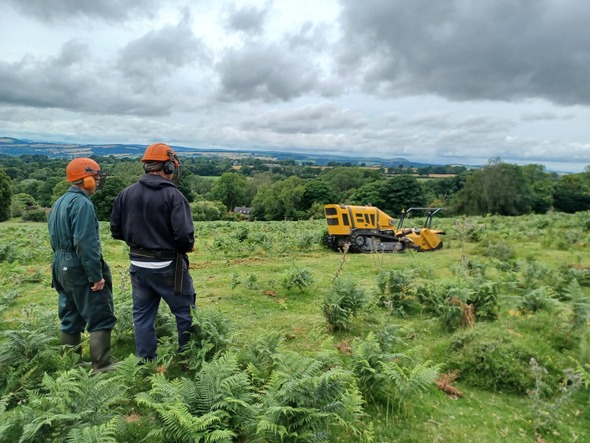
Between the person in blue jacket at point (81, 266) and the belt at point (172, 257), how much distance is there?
55 cm

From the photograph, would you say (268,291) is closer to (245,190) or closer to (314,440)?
(314,440)

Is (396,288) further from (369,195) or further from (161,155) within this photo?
(369,195)

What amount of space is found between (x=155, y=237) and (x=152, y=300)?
3.02 feet

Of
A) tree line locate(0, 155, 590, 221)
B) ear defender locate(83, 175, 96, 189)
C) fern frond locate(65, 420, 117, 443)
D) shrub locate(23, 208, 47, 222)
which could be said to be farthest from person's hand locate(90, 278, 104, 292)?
shrub locate(23, 208, 47, 222)

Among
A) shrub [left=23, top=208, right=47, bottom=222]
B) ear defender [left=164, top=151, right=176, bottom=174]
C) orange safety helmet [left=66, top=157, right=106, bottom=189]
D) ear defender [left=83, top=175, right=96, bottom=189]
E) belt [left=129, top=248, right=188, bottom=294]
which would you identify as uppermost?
ear defender [left=164, top=151, right=176, bottom=174]

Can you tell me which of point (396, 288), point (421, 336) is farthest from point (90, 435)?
point (396, 288)

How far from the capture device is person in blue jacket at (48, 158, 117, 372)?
15.4 feet

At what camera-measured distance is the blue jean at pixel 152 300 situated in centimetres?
476

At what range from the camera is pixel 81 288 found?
482cm

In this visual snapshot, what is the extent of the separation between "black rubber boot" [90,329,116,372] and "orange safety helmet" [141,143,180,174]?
2.37m

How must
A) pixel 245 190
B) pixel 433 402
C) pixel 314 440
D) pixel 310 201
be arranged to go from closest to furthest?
pixel 314 440
pixel 433 402
pixel 310 201
pixel 245 190

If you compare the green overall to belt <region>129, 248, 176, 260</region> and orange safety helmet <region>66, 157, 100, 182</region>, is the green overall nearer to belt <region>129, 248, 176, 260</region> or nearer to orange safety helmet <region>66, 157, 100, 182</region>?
orange safety helmet <region>66, 157, 100, 182</region>

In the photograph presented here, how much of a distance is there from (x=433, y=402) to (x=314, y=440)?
2.05m

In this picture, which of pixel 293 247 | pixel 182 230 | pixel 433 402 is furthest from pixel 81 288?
pixel 293 247
